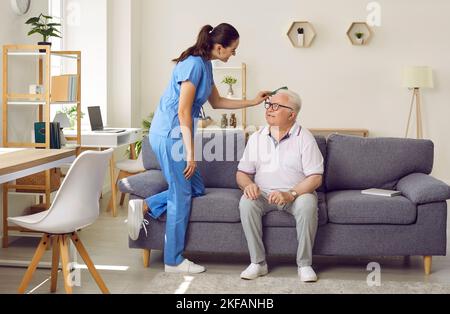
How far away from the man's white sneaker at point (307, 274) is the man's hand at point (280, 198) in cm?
37

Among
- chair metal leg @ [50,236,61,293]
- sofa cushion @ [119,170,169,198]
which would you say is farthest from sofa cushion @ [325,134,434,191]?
chair metal leg @ [50,236,61,293]

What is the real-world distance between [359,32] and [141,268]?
172 inches

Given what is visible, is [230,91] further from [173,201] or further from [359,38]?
[173,201]

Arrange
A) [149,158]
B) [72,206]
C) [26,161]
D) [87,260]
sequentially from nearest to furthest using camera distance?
[72,206], [87,260], [26,161], [149,158]

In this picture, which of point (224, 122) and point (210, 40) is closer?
point (210, 40)

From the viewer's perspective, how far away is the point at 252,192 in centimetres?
368

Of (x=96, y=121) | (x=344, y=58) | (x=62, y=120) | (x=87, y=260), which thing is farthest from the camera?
(x=344, y=58)

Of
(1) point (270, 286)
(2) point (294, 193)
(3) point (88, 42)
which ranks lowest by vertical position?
(1) point (270, 286)

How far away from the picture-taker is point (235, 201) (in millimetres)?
3768

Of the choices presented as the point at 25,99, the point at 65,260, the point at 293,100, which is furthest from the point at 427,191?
the point at 25,99

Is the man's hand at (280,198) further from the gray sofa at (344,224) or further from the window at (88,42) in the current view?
the window at (88,42)

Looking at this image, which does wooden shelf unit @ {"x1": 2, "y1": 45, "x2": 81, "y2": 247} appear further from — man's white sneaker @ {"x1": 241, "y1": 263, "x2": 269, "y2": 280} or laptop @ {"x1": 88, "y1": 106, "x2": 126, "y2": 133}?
man's white sneaker @ {"x1": 241, "y1": 263, "x2": 269, "y2": 280}

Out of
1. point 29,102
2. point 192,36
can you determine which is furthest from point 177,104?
point 192,36

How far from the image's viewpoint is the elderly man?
3615 millimetres
